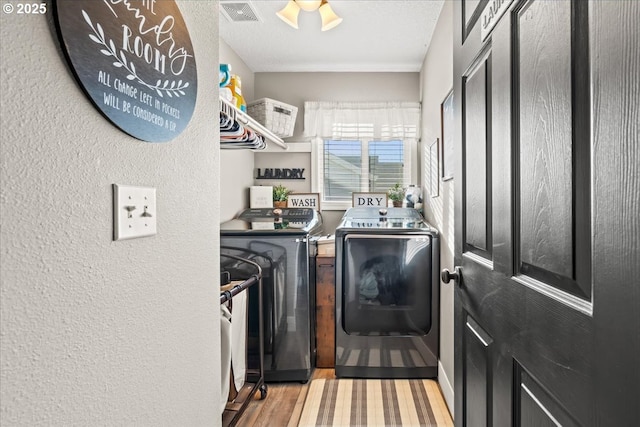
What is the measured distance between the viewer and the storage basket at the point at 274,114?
3309mm

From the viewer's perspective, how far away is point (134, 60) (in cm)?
78

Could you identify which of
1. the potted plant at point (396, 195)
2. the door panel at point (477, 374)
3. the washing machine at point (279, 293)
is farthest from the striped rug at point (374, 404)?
the potted plant at point (396, 195)

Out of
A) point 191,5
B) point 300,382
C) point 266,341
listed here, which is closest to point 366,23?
point 191,5

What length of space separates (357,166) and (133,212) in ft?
10.4

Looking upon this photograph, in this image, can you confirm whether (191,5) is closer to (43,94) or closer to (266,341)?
(43,94)

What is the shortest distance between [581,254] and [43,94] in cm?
85

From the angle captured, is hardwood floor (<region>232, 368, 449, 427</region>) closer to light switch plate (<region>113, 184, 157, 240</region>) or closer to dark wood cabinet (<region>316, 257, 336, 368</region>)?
dark wood cabinet (<region>316, 257, 336, 368</region>)

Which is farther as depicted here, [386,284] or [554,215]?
[386,284]

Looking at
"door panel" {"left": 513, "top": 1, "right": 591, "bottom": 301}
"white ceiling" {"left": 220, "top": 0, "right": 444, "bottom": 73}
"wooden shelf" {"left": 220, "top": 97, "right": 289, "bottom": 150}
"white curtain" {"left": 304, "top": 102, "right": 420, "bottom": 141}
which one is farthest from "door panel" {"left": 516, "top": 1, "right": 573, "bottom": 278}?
"white curtain" {"left": 304, "top": 102, "right": 420, "bottom": 141}

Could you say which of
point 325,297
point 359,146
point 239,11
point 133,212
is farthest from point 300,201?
point 133,212

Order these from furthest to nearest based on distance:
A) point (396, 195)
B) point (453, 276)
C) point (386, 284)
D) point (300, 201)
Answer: point (300, 201)
point (396, 195)
point (386, 284)
point (453, 276)

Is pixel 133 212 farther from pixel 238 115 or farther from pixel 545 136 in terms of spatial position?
pixel 238 115

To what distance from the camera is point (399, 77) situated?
3711 millimetres

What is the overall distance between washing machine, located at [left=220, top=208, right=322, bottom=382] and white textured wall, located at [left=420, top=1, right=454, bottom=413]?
85cm
